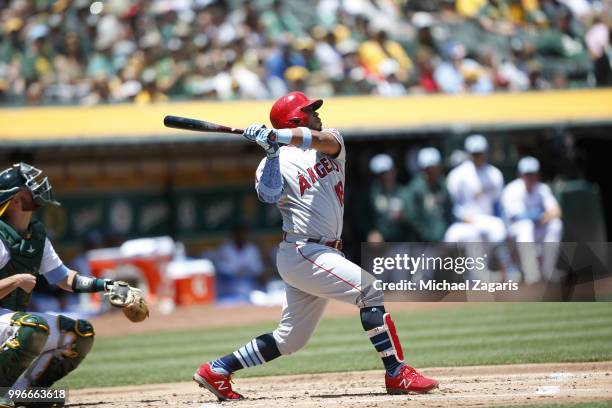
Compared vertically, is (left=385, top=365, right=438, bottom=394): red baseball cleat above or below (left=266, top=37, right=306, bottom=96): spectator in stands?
below

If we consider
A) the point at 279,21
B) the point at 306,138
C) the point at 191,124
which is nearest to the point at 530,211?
the point at 279,21

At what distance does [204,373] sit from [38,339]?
1.03 m

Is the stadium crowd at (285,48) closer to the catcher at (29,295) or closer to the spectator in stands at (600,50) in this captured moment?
the spectator in stands at (600,50)

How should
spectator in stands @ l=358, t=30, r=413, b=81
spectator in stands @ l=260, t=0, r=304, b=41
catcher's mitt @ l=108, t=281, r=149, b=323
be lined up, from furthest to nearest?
spectator in stands @ l=260, t=0, r=304, b=41 < spectator in stands @ l=358, t=30, r=413, b=81 < catcher's mitt @ l=108, t=281, r=149, b=323

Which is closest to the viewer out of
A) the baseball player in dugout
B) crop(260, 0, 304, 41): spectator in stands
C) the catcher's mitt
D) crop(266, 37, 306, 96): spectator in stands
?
the baseball player in dugout

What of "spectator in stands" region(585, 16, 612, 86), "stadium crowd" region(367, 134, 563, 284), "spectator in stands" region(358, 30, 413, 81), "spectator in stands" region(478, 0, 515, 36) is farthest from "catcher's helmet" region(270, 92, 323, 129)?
"spectator in stands" region(478, 0, 515, 36)

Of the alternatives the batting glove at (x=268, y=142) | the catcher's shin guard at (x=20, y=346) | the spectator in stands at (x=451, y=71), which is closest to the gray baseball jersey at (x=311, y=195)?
the batting glove at (x=268, y=142)

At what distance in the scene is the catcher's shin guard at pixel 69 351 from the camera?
6.18 m

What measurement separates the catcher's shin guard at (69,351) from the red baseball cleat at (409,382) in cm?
186

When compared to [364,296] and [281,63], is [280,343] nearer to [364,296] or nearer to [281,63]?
[364,296]

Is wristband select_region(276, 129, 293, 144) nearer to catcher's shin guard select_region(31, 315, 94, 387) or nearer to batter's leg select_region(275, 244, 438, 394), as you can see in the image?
batter's leg select_region(275, 244, 438, 394)

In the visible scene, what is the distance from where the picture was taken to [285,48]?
14664mm

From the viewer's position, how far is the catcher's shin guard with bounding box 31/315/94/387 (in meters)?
6.18

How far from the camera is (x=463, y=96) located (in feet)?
46.3
